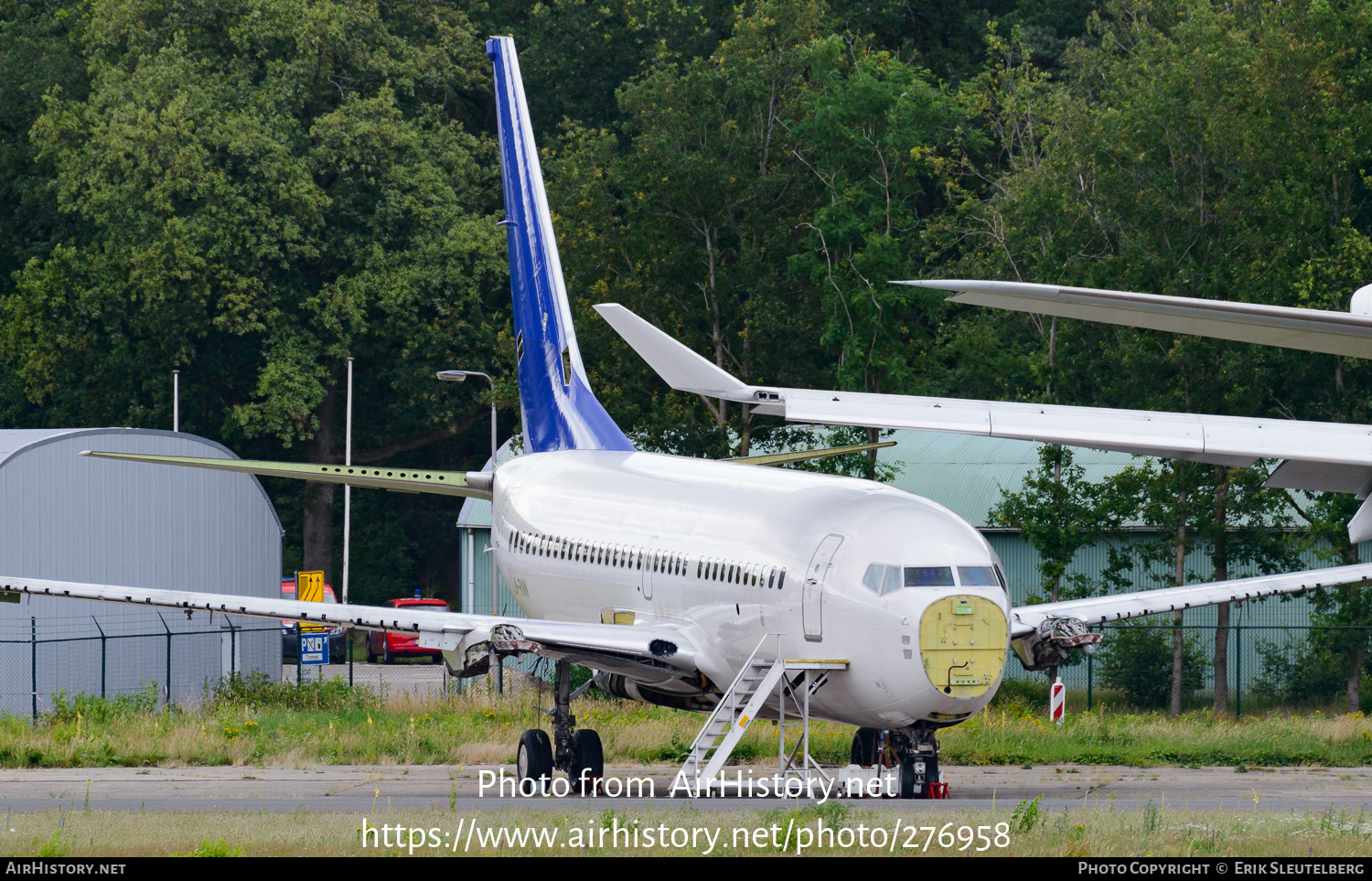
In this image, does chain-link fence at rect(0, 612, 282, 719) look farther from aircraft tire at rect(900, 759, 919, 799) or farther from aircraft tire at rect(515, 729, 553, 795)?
aircraft tire at rect(900, 759, 919, 799)

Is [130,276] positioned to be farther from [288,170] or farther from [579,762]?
[579,762]

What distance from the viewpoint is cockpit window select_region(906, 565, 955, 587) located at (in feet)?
67.9

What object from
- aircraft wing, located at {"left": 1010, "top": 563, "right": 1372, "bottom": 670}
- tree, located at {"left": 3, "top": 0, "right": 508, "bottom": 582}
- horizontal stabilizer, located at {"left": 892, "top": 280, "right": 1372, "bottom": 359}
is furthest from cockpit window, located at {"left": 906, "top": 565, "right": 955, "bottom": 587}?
tree, located at {"left": 3, "top": 0, "right": 508, "bottom": 582}

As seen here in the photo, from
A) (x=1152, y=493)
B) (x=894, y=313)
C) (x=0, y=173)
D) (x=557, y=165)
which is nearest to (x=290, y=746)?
(x=1152, y=493)

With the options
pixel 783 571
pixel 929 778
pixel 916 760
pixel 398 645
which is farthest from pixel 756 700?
pixel 398 645

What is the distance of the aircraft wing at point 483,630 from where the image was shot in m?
23.2

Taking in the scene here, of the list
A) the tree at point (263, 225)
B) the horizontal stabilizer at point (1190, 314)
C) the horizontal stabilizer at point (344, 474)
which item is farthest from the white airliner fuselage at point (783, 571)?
the tree at point (263, 225)

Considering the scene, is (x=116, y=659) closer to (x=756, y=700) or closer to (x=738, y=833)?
(x=756, y=700)

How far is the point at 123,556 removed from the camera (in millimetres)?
46938

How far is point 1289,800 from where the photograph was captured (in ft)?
75.4

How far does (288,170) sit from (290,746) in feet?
159

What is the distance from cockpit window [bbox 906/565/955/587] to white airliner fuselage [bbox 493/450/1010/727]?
1.3 inches

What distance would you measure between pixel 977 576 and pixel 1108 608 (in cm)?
384

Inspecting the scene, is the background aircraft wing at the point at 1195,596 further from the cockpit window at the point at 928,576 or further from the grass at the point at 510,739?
the grass at the point at 510,739
